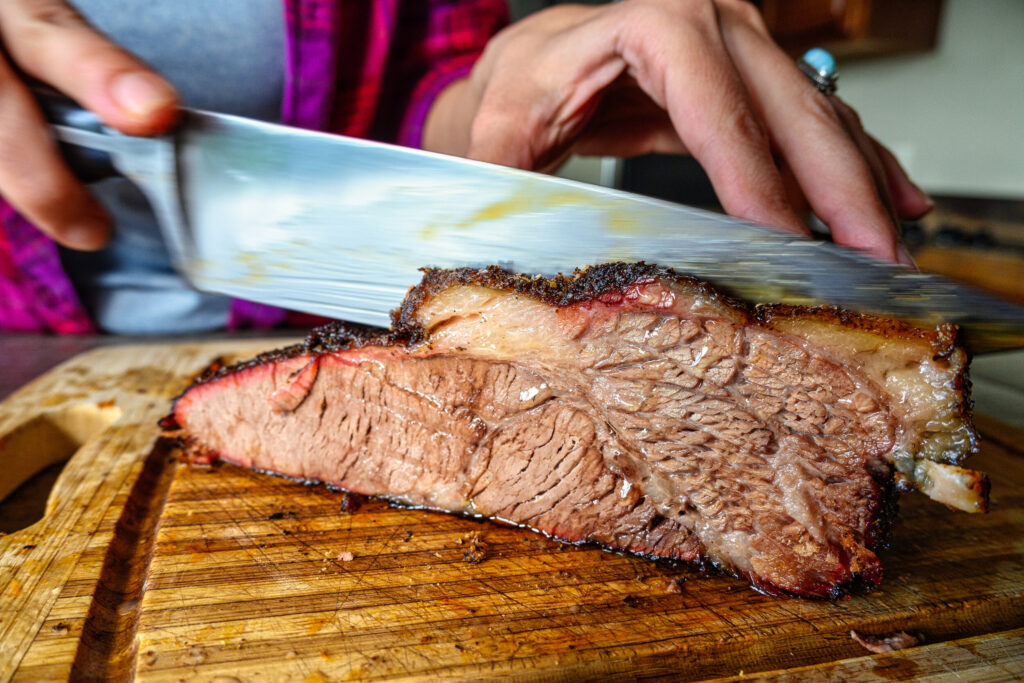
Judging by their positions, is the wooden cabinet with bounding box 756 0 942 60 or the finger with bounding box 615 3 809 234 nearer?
the finger with bounding box 615 3 809 234

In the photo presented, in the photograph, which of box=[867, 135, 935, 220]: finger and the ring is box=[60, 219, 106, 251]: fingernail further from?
box=[867, 135, 935, 220]: finger

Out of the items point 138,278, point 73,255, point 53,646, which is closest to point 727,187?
point 53,646

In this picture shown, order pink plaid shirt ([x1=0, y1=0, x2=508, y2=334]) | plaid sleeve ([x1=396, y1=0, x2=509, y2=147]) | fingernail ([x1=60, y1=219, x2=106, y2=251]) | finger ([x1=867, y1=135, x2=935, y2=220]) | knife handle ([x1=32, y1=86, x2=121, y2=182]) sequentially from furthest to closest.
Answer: plaid sleeve ([x1=396, y1=0, x2=509, y2=147]), pink plaid shirt ([x1=0, y1=0, x2=508, y2=334]), finger ([x1=867, y1=135, x2=935, y2=220]), fingernail ([x1=60, y1=219, x2=106, y2=251]), knife handle ([x1=32, y1=86, x2=121, y2=182])

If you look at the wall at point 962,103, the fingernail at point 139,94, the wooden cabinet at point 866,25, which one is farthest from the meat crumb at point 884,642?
the wooden cabinet at point 866,25

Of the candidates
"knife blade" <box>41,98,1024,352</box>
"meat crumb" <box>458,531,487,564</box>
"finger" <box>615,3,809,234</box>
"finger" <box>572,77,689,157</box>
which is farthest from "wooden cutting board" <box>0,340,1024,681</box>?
"finger" <box>572,77,689,157</box>

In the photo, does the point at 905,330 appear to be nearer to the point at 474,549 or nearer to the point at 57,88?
the point at 474,549

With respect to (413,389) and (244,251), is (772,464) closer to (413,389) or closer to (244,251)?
(413,389)

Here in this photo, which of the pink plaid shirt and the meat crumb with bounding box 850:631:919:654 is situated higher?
the pink plaid shirt
